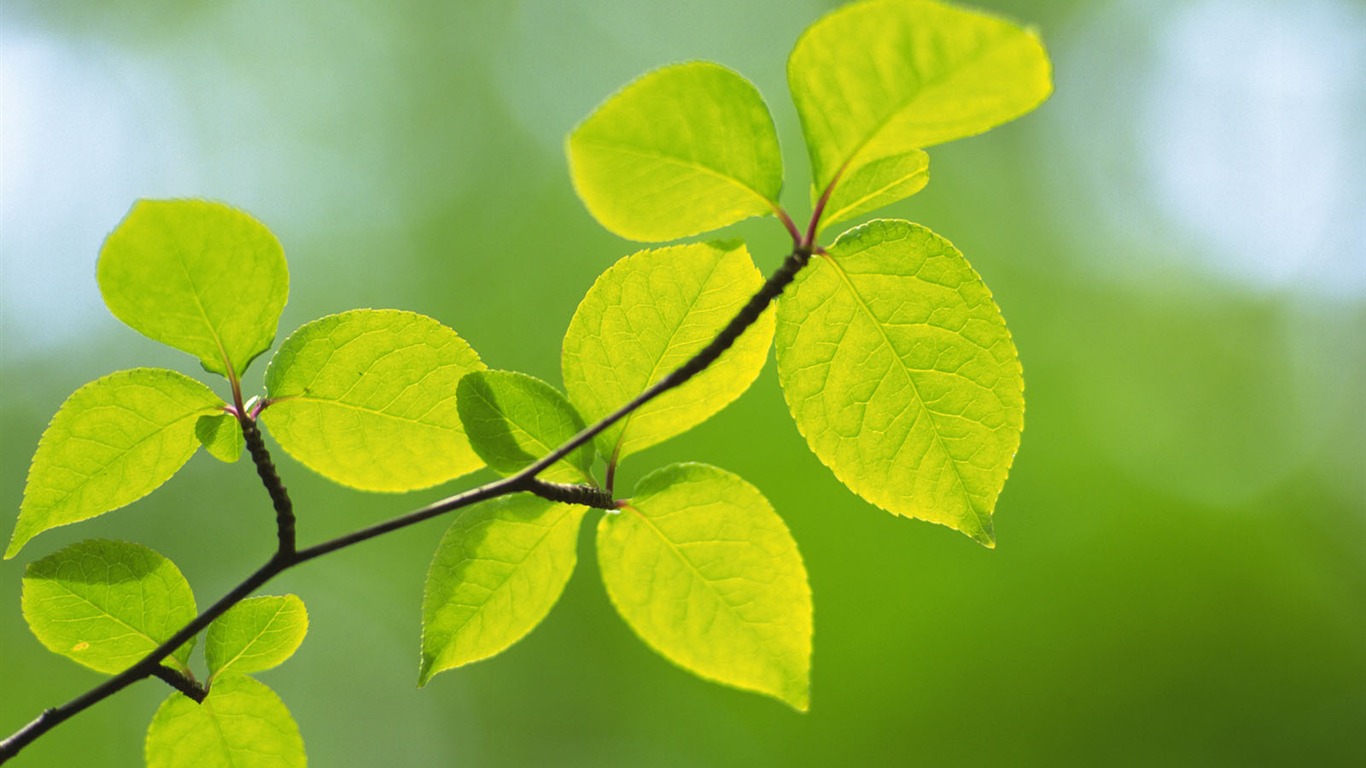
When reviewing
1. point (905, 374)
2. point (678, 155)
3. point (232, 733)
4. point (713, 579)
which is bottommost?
point (232, 733)

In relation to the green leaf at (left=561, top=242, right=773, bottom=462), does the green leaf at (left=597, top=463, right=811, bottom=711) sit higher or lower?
lower

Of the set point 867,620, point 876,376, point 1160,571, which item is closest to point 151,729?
point 876,376

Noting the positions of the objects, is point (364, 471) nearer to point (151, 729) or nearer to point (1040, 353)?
point (151, 729)

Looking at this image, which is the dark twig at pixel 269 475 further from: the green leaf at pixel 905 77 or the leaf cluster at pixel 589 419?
the green leaf at pixel 905 77

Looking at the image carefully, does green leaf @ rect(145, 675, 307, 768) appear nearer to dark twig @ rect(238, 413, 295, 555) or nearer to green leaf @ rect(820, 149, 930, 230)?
dark twig @ rect(238, 413, 295, 555)

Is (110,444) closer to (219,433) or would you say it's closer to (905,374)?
(219,433)

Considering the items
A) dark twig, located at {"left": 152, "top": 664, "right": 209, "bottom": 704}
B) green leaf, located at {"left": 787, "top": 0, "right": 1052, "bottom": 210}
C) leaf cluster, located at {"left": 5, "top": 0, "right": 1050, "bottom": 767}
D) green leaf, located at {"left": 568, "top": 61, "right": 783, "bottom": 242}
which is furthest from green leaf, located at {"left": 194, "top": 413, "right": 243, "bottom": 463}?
green leaf, located at {"left": 787, "top": 0, "right": 1052, "bottom": 210}

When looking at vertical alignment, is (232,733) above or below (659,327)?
below

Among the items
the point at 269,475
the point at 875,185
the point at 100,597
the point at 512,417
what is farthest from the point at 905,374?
the point at 100,597
